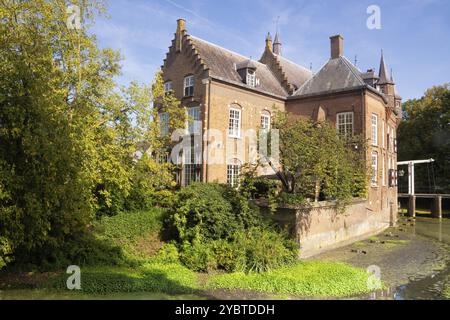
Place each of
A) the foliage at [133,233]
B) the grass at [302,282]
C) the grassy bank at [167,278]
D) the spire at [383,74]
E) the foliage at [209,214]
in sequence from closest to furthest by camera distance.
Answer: the grassy bank at [167,278], the grass at [302,282], the foliage at [133,233], the foliage at [209,214], the spire at [383,74]

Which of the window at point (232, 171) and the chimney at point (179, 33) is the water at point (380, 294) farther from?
the chimney at point (179, 33)

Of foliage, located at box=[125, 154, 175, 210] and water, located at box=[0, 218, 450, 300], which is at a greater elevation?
foliage, located at box=[125, 154, 175, 210]

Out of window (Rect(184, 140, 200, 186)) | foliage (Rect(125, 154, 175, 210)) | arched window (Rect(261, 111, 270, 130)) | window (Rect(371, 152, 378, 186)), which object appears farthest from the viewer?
arched window (Rect(261, 111, 270, 130))

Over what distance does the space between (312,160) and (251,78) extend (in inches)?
470

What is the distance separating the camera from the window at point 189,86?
25.0 metres

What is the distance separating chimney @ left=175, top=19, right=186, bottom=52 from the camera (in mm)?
26125

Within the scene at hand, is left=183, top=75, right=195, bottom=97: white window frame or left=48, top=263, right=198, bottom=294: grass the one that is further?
left=183, top=75, right=195, bottom=97: white window frame

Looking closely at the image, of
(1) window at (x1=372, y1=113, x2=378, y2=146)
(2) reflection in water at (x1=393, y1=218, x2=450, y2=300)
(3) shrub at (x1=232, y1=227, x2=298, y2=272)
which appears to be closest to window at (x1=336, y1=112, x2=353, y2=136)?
(1) window at (x1=372, y1=113, x2=378, y2=146)

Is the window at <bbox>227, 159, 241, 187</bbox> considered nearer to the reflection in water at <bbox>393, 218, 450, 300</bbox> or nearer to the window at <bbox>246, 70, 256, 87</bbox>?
the window at <bbox>246, 70, 256, 87</bbox>

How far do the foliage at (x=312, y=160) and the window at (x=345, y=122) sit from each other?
6256 millimetres

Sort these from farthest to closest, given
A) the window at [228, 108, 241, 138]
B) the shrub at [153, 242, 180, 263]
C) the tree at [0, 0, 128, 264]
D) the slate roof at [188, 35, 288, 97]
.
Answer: the slate roof at [188, 35, 288, 97], the window at [228, 108, 241, 138], the shrub at [153, 242, 180, 263], the tree at [0, 0, 128, 264]

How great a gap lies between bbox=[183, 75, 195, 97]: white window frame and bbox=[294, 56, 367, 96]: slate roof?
9.15 metres

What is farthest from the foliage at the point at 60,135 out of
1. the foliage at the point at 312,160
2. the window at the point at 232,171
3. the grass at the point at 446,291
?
the grass at the point at 446,291
